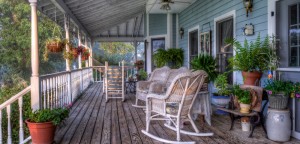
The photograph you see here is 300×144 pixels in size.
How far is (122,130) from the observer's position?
406cm

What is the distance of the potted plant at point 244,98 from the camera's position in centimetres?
372

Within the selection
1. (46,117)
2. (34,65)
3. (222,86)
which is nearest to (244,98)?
(222,86)

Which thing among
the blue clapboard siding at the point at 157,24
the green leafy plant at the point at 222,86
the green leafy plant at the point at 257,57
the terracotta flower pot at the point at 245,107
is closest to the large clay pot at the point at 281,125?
the terracotta flower pot at the point at 245,107

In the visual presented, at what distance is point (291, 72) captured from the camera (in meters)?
3.63

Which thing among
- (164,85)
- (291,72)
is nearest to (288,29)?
(291,72)

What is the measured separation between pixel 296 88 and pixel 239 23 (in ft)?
6.80

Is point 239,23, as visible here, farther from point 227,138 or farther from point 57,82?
point 57,82

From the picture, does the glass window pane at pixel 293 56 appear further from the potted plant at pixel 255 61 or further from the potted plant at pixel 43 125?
the potted plant at pixel 43 125

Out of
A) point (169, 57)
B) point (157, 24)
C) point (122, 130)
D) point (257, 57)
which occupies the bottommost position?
point (122, 130)

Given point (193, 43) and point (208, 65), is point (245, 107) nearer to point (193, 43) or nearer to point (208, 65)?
point (208, 65)

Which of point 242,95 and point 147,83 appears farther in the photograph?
point 147,83

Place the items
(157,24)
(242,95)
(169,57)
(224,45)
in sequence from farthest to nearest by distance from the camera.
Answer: (157,24), (169,57), (224,45), (242,95)

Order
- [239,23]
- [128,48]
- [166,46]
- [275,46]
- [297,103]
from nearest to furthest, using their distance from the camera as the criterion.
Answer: [297,103] < [275,46] < [239,23] < [166,46] < [128,48]

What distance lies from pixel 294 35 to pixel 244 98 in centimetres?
111
